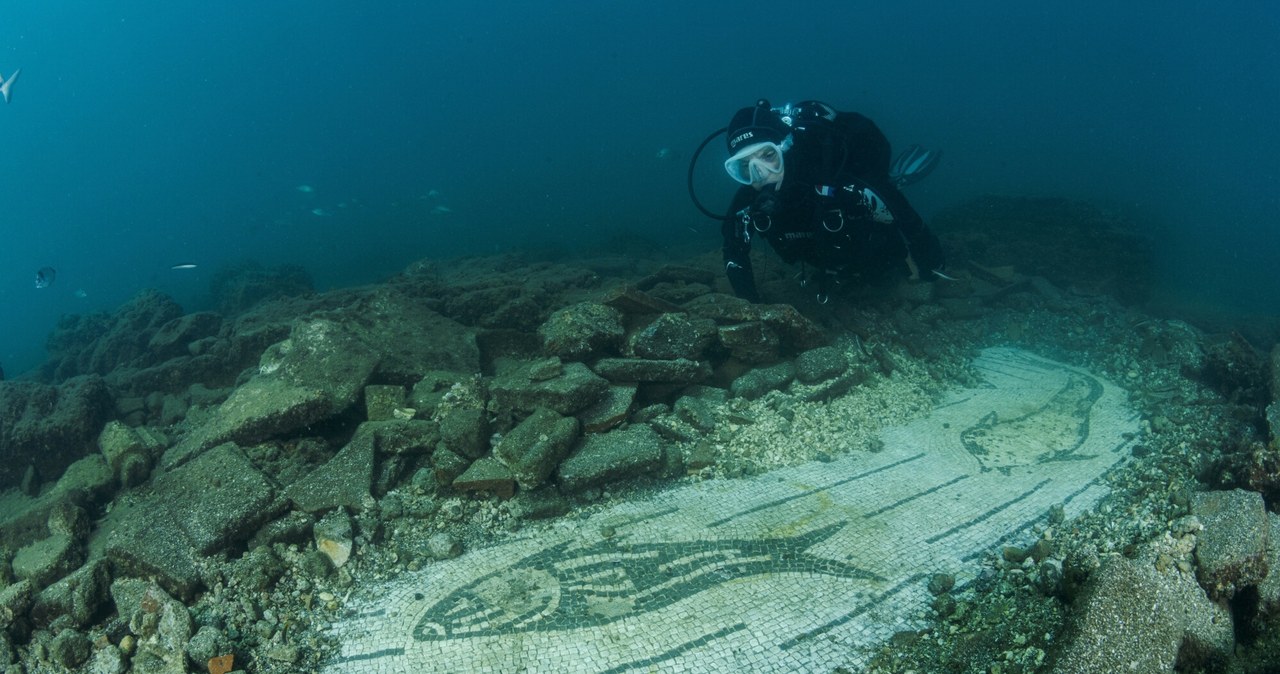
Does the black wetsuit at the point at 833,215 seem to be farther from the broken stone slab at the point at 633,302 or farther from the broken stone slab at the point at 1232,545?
the broken stone slab at the point at 1232,545

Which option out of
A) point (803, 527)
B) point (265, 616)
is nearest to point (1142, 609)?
point (803, 527)

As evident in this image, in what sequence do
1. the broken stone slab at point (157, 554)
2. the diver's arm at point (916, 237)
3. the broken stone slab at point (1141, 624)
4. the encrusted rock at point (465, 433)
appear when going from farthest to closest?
the diver's arm at point (916, 237)
the encrusted rock at point (465, 433)
the broken stone slab at point (157, 554)
the broken stone slab at point (1141, 624)

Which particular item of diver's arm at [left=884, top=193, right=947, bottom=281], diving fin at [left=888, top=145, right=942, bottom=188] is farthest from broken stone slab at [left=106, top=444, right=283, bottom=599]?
diving fin at [left=888, top=145, right=942, bottom=188]

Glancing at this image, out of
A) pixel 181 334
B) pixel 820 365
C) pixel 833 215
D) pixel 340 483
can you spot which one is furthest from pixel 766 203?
pixel 181 334

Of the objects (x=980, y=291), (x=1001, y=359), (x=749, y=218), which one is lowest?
(x=1001, y=359)

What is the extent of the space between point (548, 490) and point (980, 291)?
333 inches

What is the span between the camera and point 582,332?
587 centimetres

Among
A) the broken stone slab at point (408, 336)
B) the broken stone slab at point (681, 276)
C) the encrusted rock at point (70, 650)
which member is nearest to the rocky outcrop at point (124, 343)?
the broken stone slab at point (408, 336)

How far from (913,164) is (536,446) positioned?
9.03 meters

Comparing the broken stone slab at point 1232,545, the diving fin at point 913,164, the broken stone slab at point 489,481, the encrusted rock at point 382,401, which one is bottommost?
the broken stone slab at point 489,481

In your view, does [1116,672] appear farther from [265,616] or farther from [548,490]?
[265,616]

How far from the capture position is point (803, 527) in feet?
14.2

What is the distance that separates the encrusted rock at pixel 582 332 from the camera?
231 inches

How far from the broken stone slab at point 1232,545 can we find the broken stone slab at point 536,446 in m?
4.05
